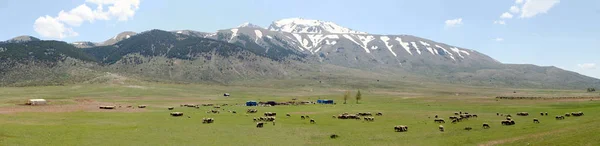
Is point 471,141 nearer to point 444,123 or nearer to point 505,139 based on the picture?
point 505,139

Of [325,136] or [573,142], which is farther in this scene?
[325,136]

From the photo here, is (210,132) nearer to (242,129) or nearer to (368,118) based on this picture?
(242,129)

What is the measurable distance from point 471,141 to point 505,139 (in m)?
3.16

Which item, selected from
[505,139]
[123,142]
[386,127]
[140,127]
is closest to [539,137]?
[505,139]

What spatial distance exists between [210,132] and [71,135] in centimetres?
1448

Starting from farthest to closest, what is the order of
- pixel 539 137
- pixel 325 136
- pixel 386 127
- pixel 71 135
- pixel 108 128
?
pixel 386 127 < pixel 108 128 < pixel 325 136 < pixel 71 135 < pixel 539 137

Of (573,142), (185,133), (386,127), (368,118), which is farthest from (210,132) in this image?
(573,142)

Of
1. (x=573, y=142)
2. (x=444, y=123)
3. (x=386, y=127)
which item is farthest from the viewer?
(x=444, y=123)

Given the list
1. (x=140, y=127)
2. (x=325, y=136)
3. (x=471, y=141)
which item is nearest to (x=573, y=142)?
(x=471, y=141)

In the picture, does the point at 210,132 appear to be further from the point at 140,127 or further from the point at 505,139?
the point at 505,139

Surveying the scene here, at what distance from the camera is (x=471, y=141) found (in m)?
42.2

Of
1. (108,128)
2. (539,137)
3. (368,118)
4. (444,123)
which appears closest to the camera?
(539,137)

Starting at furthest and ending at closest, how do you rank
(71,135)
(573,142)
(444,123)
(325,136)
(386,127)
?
(444,123), (386,127), (325,136), (71,135), (573,142)

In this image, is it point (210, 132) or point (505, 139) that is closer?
point (505, 139)
